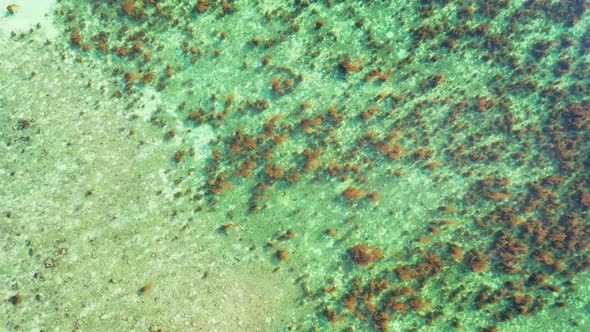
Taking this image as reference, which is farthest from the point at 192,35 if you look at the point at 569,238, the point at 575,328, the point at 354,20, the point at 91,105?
the point at 575,328

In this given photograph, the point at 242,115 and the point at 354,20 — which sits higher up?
the point at 354,20

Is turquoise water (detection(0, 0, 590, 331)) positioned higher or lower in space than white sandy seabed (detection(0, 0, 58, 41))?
lower

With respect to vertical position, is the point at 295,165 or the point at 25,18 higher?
the point at 25,18

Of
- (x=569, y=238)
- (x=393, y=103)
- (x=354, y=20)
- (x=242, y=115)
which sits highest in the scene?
(x=354, y=20)

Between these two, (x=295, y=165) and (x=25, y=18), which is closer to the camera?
(x=25, y=18)

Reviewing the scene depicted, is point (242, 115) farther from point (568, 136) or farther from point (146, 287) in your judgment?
point (568, 136)

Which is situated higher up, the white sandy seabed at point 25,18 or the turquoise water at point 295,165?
the white sandy seabed at point 25,18
